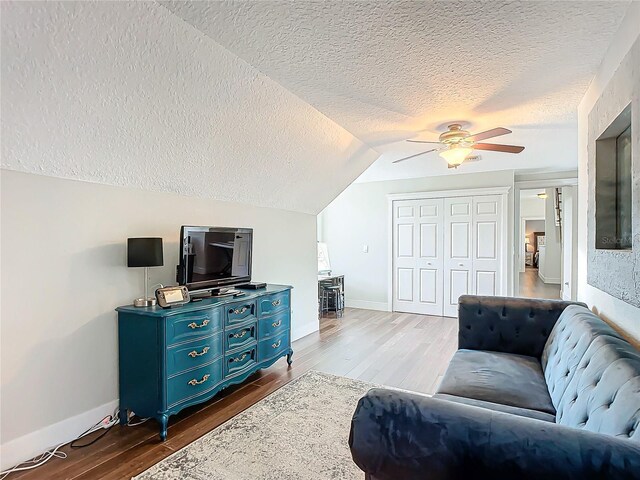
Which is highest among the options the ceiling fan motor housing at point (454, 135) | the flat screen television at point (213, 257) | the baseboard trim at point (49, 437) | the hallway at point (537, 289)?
the ceiling fan motor housing at point (454, 135)

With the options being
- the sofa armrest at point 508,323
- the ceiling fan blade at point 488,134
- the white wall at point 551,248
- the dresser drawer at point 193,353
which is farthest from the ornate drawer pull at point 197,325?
the white wall at point 551,248

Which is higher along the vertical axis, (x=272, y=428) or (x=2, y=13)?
(x=2, y=13)

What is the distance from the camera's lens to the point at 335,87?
257cm

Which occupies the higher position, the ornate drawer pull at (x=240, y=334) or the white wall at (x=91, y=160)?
the white wall at (x=91, y=160)

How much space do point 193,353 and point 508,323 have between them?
7.94 feet

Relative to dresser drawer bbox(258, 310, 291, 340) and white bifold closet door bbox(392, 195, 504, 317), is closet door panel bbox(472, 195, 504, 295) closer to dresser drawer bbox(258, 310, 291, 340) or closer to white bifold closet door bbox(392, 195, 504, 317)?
white bifold closet door bbox(392, 195, 504, 317)

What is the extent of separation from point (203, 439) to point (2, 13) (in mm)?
2480

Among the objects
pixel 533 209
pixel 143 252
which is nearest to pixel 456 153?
pixel 143 252

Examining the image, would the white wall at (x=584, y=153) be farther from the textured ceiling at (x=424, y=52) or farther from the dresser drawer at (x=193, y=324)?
the dresser drawer at (x=193, y=324)

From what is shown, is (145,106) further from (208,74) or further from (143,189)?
(143,189)

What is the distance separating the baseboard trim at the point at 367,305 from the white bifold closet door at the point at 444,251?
9.3 inches

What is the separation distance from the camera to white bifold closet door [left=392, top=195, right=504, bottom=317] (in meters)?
5.55

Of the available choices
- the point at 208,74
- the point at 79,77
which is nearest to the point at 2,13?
the point at 79,77

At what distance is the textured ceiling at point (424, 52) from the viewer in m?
1.71
